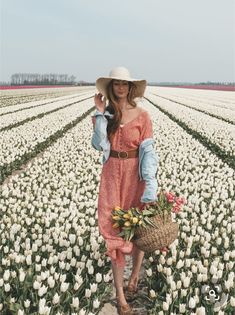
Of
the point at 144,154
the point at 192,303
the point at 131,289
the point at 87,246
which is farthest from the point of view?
the point at 87,246

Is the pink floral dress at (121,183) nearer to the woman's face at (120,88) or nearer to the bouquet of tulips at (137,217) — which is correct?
Result: the bouquet of tulips at (137,217)

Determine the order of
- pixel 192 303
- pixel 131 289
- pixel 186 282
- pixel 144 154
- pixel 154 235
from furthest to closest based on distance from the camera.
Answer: pixel 131 289, pixel 186 282, pixel 144 154, pixel 154 235, pixel 192 303

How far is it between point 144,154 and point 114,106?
0.55 metres

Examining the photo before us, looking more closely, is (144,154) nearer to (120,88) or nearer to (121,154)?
(121,154)

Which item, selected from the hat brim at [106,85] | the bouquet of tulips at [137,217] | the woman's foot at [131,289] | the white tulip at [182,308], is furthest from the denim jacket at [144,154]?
the woman's foot at [131,289]

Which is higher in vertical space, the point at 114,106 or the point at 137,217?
the point at 114,106

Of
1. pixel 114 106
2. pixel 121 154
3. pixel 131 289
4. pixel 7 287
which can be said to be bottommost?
pixel 131 289

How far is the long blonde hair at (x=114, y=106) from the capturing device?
4.28 m

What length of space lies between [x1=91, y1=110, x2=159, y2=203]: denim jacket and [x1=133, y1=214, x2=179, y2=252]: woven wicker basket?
0.24 meters

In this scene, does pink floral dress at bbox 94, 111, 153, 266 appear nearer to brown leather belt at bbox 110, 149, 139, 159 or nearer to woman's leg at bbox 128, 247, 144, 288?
brown leather belt at bbox 110, 149, 139, 159

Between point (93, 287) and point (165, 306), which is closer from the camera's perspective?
point (165, 306)

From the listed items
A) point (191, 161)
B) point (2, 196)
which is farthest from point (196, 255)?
point (191, 161)

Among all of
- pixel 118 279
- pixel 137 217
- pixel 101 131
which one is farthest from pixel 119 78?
pixel 118 279

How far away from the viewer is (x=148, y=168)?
14.2 feet
